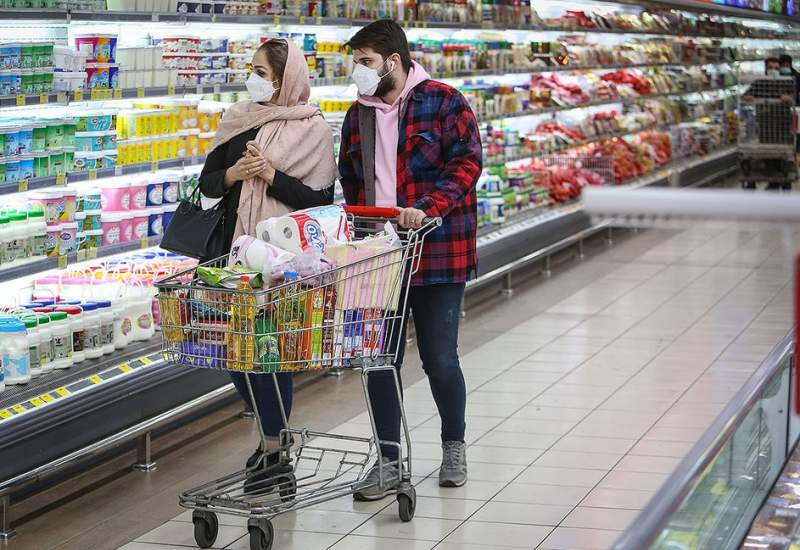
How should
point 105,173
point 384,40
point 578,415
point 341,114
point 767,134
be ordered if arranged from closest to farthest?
point 384,40
point 105,173
point 578,415
point 341,114
point 767,134

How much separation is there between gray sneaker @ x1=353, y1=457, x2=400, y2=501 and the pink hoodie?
89 cm

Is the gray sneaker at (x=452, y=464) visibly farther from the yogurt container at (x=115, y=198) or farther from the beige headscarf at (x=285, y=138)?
the yogurt container at (x=115, y=198)

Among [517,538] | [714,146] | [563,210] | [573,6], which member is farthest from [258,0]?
[714,146]

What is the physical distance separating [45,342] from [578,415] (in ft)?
7.50

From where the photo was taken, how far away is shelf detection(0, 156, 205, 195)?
4586mm

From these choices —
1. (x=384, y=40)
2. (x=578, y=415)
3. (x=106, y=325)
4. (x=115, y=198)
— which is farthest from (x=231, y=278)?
(x=578, y=415)

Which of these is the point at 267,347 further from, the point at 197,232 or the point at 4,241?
the point at 4,241

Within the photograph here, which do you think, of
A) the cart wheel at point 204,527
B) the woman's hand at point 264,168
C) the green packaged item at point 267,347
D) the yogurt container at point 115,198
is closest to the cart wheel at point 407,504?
the cart wheel at point 204,527

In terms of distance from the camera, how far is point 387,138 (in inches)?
175

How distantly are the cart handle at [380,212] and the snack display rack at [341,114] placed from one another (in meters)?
1.18

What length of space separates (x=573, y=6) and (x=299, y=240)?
8574mm

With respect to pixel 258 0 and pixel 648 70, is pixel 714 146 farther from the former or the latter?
pixel 258 0

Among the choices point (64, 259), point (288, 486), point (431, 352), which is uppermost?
point (64, 259)

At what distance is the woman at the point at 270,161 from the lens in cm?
430
